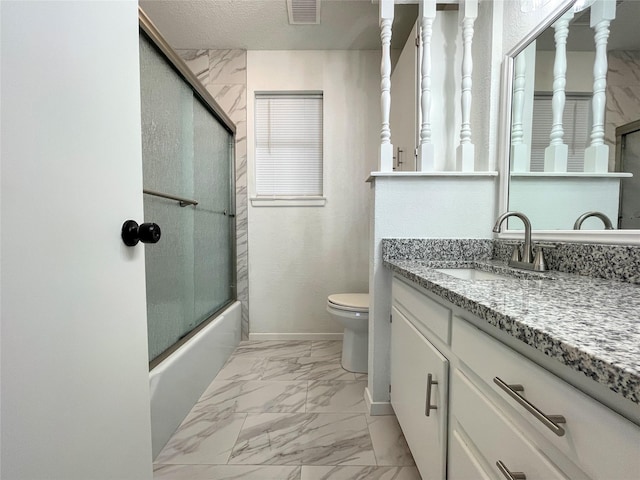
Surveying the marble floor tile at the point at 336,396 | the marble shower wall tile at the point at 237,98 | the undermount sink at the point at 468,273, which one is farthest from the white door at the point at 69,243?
the marble shower wall tile at the point at 237,98

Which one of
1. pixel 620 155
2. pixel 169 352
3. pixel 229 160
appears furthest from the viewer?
pixel 229 160

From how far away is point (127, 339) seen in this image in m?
0.65

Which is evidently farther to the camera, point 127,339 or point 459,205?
point 459,205

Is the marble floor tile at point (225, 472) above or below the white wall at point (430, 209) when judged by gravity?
below

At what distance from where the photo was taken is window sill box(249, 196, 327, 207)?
2.47 m

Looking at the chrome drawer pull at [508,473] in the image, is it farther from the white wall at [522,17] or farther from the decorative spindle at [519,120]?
the white wall at [522,17]

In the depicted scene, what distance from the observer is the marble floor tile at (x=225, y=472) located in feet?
3.60

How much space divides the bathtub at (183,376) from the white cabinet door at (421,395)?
980 mm

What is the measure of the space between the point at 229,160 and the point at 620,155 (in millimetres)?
2300

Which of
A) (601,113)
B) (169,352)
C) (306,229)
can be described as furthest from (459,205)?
(169,352)

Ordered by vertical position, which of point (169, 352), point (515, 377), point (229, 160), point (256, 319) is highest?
point (229, 160)

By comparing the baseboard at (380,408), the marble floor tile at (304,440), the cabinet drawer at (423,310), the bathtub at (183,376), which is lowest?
the marble floor tile at (304,440)

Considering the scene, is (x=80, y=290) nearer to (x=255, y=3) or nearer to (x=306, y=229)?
(x=306, y=229)

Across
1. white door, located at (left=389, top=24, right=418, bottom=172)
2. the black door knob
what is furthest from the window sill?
the black door knob
